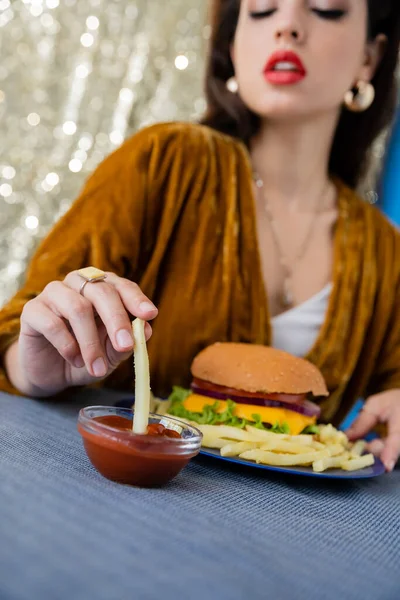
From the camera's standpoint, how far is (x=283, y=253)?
1.57 metres

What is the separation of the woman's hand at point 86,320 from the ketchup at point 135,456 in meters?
0.10

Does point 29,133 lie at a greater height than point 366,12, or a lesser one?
lesser

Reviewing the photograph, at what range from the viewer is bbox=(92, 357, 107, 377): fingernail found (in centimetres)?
72

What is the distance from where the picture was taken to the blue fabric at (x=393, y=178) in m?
2.63

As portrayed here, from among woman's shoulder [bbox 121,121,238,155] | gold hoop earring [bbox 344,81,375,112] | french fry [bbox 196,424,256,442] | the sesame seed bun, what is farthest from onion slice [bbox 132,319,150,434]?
gold hoop earring [bbox 344,81,375,112]

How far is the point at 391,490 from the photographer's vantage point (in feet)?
3.03

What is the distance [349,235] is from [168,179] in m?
0.55

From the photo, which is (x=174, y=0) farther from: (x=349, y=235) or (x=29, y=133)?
(x=349, y=235)

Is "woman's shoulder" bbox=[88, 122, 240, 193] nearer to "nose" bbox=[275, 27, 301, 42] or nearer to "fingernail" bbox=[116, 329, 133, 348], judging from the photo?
"nose" bbox=[275, 27, 301, 42]

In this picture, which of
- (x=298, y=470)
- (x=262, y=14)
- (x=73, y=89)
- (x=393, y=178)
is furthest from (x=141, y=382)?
(x=393, y=178)

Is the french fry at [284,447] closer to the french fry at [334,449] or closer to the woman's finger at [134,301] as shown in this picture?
the french fry at [334,449]

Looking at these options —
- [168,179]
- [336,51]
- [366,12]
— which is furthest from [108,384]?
[366,12]

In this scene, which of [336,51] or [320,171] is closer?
[336,51]

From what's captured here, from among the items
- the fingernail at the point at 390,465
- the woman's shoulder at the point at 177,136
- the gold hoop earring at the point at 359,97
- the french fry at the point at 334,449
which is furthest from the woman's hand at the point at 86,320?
the gold hoop earring at the point at 359,97
